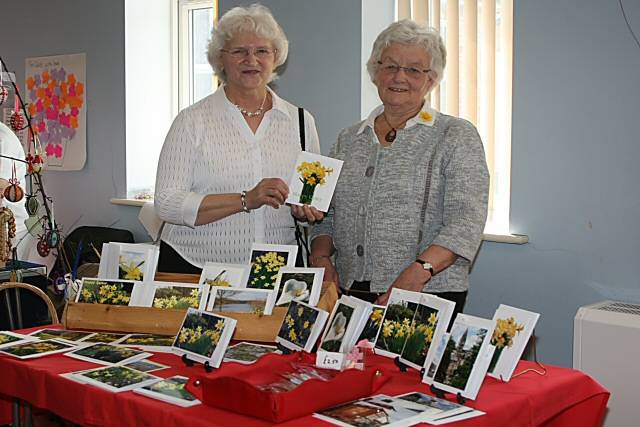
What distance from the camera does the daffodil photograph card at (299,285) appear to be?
2.18m

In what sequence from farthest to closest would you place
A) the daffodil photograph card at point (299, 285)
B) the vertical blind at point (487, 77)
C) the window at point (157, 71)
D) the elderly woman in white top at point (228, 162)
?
the window at point (157, 71), the vertical blind at point (487, 77), the elderly woman in white top at point (228, 162), the daffodil photograph card at point (299, 285)

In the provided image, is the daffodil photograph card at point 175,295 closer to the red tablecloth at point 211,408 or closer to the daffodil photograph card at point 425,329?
the red tablecloth at point 211,408

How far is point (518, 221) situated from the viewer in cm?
352

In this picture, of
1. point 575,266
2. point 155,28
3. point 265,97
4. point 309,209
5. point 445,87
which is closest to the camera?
point 309,209

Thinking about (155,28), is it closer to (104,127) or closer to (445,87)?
(104,127)

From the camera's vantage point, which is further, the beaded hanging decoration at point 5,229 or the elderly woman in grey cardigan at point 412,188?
the beaded hanging decoration at point 5,229

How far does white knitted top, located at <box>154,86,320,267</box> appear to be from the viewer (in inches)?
101

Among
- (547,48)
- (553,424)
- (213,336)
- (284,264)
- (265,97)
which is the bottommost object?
(553,424)

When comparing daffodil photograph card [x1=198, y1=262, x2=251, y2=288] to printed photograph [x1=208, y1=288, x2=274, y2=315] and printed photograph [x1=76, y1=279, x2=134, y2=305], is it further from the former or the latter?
printed photograph [x1=76, y1=279, x2=134, y2=305]

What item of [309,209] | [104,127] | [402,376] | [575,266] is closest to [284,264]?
[309,209]

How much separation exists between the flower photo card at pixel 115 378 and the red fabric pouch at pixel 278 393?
0.21 metres

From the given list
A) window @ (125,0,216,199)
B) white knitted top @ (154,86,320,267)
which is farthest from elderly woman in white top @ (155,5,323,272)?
window @ (125,0,216,199)

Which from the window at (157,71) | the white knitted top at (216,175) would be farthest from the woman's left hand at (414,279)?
the window at (157,71)

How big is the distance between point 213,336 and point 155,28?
4244 mm
